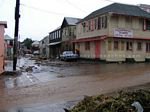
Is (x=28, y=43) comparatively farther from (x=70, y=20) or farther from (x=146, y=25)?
(x=146, y=25)

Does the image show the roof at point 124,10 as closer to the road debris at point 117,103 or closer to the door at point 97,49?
the door at point 97,49

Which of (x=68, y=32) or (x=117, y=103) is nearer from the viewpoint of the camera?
(x=117, y=103)

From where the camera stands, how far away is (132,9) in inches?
1806

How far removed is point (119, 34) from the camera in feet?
138

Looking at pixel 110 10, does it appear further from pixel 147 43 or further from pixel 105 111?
pixel 105 111

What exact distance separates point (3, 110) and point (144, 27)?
3590 centimetres

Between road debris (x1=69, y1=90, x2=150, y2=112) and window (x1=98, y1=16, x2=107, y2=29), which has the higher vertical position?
window (x1=98, y1=16, x2=107, y2=29)

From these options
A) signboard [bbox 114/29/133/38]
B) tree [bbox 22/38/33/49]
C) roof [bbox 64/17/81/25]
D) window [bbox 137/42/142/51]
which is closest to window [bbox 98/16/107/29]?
signboard [bbox 114/29/133/38]

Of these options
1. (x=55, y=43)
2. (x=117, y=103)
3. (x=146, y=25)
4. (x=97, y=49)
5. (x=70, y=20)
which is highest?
(x=70, y=20)

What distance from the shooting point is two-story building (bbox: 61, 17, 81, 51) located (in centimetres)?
5965

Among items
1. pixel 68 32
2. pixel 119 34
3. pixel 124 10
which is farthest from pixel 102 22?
pixel 68 32

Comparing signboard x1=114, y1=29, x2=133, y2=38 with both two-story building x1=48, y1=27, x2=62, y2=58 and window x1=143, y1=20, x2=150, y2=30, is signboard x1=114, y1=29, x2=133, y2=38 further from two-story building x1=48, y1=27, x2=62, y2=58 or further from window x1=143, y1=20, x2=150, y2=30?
two-story building x1=48, y1=27, x2=62, y2=58

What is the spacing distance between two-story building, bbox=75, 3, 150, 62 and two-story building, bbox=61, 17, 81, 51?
1210 cm

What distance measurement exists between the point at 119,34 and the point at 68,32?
20.9 meters
